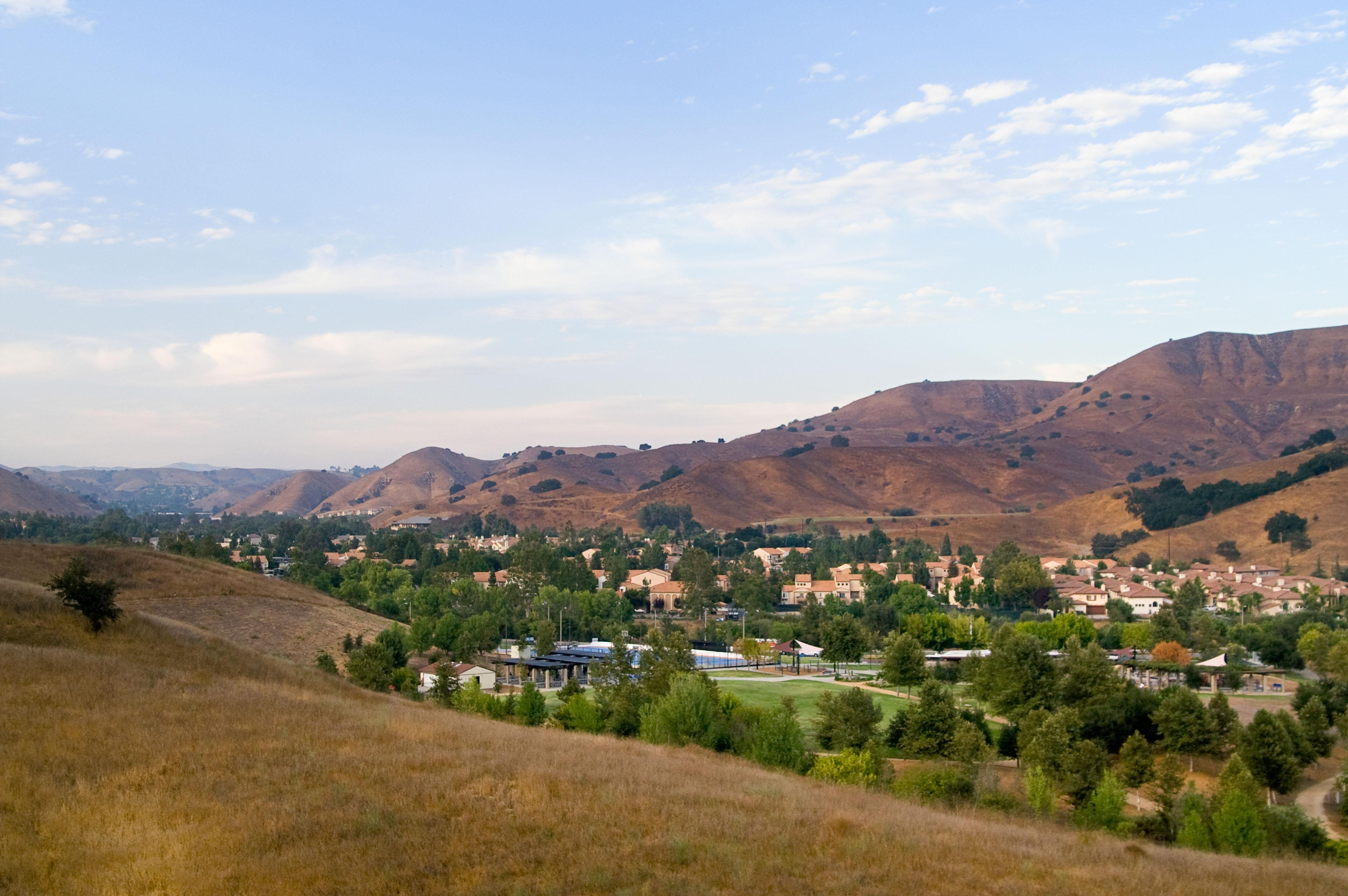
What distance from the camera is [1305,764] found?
3612 centimetres

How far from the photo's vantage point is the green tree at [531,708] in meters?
37.6

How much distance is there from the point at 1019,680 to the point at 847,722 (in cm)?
1083

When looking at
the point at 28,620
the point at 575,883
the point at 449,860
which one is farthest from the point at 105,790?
the point at 28,620

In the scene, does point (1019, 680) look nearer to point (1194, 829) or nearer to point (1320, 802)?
point (1320, 802)

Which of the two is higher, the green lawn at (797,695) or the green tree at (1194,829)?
the green tree at (1194,829)

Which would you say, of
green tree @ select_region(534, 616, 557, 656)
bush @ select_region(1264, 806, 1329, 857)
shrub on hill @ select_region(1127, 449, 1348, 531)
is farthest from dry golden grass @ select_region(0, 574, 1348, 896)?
shrub on hill @ select_region(1127, 449, 1348, 531)

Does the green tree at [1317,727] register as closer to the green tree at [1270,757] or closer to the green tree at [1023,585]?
the green tree at [1270,757]

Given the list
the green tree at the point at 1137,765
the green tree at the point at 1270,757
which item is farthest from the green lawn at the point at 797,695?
the green tree at the point at 1270,757

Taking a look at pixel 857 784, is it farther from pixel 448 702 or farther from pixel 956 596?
pixel 956 596

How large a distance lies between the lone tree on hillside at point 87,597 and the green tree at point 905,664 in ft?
116

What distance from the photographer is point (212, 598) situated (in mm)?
59000

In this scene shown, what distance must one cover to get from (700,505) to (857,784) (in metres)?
157

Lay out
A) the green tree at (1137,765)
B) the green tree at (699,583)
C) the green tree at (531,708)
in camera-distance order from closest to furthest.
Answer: the green tree at (1137,765), the green tree at (531,708), the green tree at (699,583)

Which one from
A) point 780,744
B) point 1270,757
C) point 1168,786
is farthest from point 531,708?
point 1270,757
